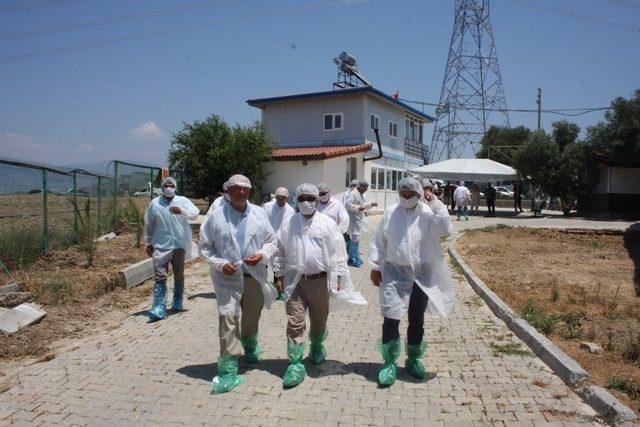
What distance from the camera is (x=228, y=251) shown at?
15.3ft

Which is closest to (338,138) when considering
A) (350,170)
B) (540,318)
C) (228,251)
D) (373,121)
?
(373,121)

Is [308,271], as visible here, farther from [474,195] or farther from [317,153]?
[474,195]

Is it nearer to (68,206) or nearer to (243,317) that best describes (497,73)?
(68,206)

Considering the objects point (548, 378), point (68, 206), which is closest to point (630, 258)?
point (548, 378)

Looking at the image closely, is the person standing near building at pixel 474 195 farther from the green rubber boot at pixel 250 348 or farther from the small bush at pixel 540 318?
the green rubber boot at pixel 250 348

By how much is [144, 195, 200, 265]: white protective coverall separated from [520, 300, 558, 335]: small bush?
15.0 ft

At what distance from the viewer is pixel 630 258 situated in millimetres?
12086

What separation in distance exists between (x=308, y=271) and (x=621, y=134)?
74.5 ft

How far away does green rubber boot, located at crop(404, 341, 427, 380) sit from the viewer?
477 centimetres

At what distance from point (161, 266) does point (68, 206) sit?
21.1 ft

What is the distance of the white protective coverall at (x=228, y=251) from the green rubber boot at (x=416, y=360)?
155 cm

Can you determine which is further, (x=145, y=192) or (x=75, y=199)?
(x=145, y=192)

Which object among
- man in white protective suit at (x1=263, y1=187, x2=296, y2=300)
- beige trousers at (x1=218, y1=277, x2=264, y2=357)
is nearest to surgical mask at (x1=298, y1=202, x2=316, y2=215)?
beige trousers at (x1=218, y1=277, x2=264, y2=357)

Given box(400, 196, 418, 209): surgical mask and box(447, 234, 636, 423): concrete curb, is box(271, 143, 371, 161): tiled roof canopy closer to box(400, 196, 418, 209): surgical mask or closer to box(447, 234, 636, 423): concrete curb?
box(447, 234, 636, 423): concrete curb
